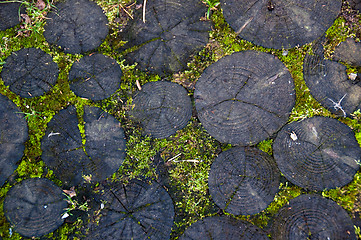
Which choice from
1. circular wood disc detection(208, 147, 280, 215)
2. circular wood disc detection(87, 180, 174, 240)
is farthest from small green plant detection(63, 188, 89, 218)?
circular wood disc detection(208, 147, 280, 215)

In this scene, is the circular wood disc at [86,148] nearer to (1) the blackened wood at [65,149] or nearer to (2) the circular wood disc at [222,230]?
(1) the blackened wood at [65,149]

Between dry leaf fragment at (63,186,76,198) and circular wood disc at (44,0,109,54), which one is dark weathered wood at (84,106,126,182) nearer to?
dry leaf fragment at (63,186,76,198)

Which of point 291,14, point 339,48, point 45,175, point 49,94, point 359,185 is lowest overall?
point 45,175

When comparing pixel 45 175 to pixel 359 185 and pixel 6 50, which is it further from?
pixel 359 185

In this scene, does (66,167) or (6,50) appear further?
(6,50)

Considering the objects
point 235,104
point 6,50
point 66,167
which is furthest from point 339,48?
point 6,50

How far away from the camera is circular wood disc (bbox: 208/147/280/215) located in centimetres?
321

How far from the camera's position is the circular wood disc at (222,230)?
10.4ft

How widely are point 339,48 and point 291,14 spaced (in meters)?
0.74

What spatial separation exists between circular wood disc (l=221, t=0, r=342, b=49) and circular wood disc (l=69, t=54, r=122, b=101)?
1.80 metres

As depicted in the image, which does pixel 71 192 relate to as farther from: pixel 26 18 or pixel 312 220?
pixel 312 220

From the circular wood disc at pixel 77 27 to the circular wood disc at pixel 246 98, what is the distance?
1.52m

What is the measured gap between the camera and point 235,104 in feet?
10.9

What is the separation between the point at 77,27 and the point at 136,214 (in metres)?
2.49
